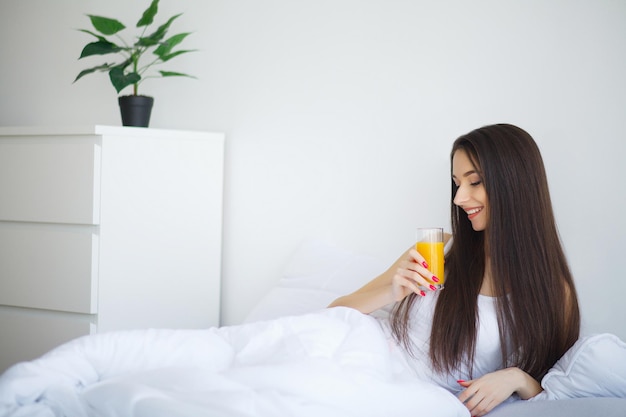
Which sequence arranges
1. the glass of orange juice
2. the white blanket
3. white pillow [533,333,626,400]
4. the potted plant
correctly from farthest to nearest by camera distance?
1. the potted plant
2. the glass of orange juice
3. white pillow [533,333,626,400]
4. the white blanket

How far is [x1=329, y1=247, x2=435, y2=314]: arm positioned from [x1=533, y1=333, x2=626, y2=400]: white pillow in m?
0.40

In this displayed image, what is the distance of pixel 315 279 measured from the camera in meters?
2.57

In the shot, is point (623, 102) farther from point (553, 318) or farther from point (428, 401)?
point (428, 401)

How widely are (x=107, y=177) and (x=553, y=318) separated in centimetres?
168

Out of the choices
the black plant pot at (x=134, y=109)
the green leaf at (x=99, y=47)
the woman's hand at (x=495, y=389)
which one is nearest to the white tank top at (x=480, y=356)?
the woman's hand at (x=495, y=389)

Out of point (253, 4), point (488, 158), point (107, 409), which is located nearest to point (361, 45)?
point (253, 4)

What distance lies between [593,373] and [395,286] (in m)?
0.57

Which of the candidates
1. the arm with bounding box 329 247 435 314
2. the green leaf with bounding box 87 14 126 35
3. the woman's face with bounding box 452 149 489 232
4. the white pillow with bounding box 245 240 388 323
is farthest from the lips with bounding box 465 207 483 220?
the green leaf with bounding box 87 14 126 35

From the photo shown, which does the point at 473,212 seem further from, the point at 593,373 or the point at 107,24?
the point at 107,24

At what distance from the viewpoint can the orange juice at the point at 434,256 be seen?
5.67 ft

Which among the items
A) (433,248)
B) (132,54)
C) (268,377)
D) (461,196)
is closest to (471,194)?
(461,196)

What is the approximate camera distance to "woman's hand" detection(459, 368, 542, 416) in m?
1.63

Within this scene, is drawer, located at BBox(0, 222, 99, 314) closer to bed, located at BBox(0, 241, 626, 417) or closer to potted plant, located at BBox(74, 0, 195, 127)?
potted plant, located at BBox(74, 0, 195, 127)

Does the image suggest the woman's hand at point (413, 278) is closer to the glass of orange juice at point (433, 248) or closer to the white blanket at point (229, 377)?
the glass of orange juice at point (433, 248)
